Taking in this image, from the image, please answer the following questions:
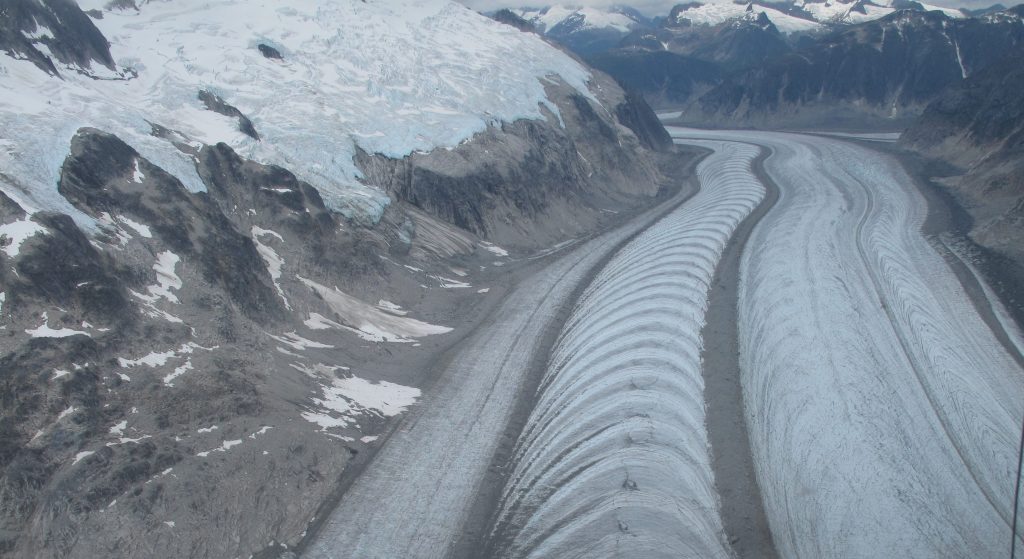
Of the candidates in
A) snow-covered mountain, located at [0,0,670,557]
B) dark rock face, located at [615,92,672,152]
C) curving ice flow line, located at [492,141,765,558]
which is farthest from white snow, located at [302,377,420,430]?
dark rock face, located at [615,92,672,152]

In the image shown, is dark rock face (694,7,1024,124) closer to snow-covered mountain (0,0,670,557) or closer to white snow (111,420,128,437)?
snow-covered mountain (0,0,670,557)

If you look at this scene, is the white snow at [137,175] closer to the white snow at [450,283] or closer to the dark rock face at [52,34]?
the dark rock face at [52,34]

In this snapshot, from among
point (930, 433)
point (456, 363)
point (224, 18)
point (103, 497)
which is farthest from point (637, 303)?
point (224, 18)

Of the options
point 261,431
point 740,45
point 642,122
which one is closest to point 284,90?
point 261,431

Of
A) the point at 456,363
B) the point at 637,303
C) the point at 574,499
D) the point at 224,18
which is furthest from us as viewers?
the point at 224,18

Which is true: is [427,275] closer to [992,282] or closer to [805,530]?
[805,530]

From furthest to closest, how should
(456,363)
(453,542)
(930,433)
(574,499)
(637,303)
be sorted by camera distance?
(637,303) → (456,363) → (930,433) → (574,499) → (453,542)
